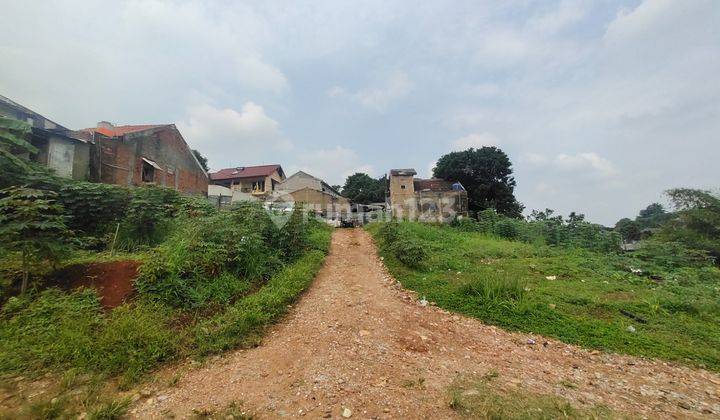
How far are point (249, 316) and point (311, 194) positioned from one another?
24564 millimetres

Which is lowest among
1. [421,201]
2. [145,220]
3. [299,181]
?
[145,220]

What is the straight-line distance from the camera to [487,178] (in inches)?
1249

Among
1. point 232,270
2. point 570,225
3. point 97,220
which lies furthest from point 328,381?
point 570,225

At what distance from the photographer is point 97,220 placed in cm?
782

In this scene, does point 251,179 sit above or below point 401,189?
above

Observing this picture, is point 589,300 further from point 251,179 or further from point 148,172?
point 251,179

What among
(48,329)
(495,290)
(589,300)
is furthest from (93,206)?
(589,300)

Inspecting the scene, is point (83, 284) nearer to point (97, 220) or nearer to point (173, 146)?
point (97, 220)

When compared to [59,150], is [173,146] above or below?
above

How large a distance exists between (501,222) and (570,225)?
3.59 metres

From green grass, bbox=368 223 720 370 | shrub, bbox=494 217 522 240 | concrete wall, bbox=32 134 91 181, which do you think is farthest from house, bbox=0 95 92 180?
shrub, bbox=494 217 522 240

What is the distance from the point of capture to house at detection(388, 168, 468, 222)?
24469 millimetres

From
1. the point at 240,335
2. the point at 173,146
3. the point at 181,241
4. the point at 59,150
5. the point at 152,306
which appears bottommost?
the point at 240,335

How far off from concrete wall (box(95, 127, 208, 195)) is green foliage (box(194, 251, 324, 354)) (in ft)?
37.4
